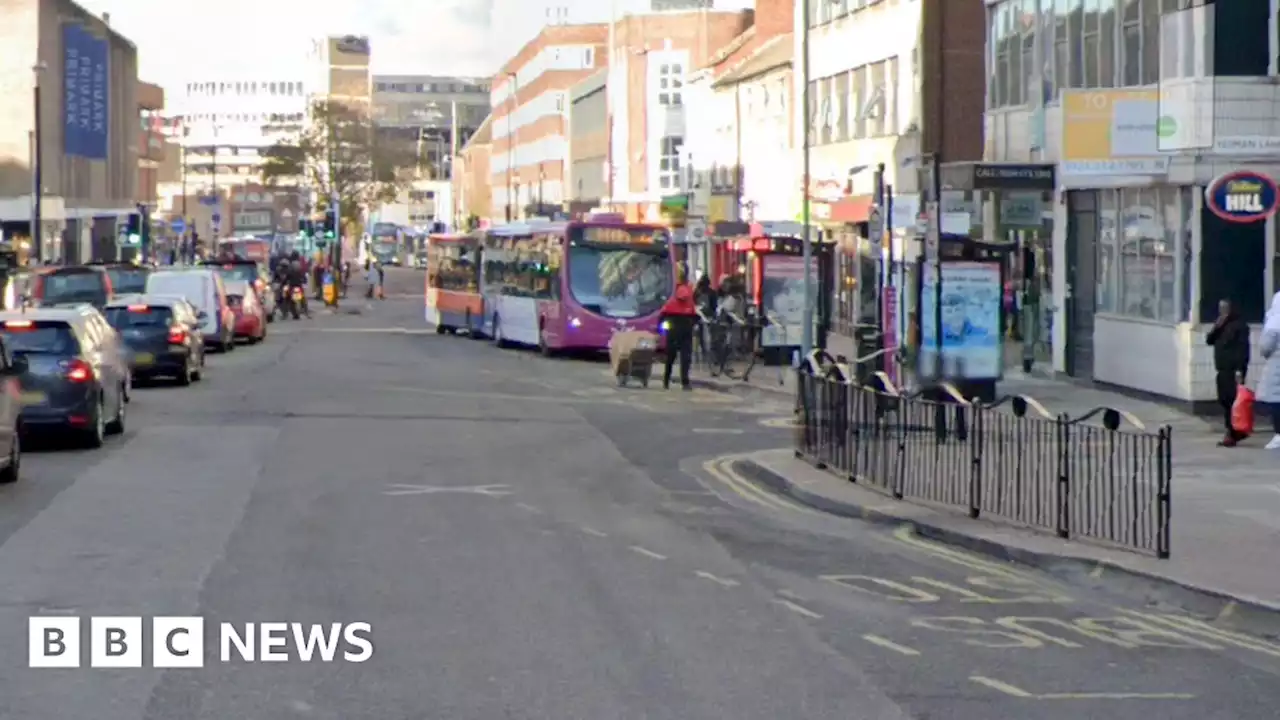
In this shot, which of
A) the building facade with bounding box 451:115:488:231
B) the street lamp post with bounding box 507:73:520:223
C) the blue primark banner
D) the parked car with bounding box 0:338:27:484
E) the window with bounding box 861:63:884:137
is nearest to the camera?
the parked car with bounding box 0:338:27:484

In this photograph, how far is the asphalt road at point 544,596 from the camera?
10016 mm

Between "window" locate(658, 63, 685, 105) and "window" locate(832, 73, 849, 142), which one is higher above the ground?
"window" locate(658, 63, 685, 105)

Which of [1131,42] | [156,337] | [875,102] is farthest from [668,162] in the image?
[1131,42]

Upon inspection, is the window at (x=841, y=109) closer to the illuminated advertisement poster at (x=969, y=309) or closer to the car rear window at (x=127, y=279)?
the car rear window at (x=127, y=279)

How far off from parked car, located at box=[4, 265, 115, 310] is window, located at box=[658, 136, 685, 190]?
149 feet

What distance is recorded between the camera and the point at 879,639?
11844mm

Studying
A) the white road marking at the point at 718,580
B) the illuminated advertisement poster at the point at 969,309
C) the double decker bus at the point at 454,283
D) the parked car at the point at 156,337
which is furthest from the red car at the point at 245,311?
the white road marking at the point at 718,580

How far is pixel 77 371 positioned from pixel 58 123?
2803 inches

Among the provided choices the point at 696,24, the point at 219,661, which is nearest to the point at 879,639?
the point at 219,661

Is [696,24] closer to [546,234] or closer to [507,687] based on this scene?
[546,234]

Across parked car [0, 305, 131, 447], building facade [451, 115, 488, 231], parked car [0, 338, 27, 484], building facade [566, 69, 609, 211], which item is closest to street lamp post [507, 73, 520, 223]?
building facade [451, 115, 488, 231]

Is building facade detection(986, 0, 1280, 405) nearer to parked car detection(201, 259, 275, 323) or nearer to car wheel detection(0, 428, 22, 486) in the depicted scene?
car wheel detection(0, 428, 22, 486)

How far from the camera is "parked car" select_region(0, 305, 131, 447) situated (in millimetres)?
22906

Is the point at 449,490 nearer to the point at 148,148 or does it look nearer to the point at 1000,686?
the point at 1000,686
